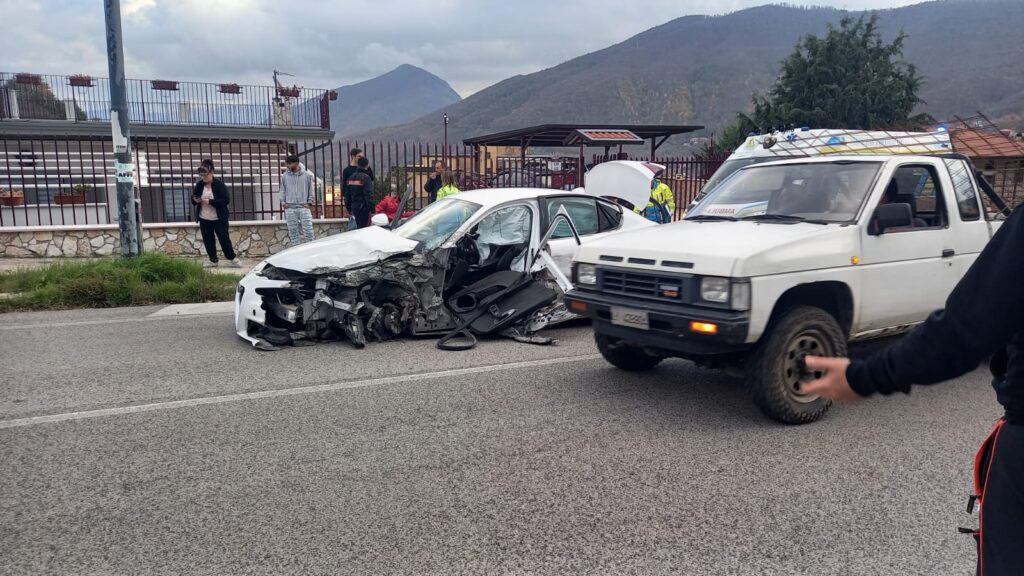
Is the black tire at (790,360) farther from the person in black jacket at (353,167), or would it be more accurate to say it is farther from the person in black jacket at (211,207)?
the person in black jacket at (211,207)

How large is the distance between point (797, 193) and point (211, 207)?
1032 centimetres

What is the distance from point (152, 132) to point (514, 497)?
2369cm

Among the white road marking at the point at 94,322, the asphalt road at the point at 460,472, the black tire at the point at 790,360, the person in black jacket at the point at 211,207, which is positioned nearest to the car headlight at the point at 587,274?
the asphalt road at the point at 460,472

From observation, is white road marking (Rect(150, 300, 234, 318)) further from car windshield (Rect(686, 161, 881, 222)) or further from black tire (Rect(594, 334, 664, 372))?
car windshield (Rect(686, 161, 881, 222))

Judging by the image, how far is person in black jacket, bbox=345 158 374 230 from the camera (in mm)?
13938

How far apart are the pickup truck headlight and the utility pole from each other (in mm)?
7953

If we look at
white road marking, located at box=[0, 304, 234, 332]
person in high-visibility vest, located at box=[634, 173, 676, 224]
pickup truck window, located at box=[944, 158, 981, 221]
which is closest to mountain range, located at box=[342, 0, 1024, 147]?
person in high-visibility vest, located at box=[634, 173, 676, 224]

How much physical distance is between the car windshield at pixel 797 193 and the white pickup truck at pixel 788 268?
1cm

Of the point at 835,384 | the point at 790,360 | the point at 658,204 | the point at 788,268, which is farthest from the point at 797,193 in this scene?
the point at 658,204

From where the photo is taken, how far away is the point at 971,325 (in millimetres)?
1674

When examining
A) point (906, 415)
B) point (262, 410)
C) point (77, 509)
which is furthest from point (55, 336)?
point (906, 415)

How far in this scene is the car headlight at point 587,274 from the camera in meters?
5.52

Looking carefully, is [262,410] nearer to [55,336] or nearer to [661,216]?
[55,336]

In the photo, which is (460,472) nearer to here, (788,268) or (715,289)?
(715,289)
